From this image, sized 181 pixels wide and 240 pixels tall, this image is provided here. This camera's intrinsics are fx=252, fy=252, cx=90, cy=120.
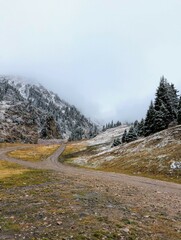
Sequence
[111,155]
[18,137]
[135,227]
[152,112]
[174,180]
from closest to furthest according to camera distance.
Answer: [135,227] < [174,180] < [111,155] < [152,112] < [18,137]

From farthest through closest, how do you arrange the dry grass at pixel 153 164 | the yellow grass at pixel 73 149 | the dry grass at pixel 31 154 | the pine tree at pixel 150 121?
the yellow grass at pixel 73 149 < the dry grass at pixel 31 154 < the pine tree at pixel 150 121 < the dry grass at pixel 153 164

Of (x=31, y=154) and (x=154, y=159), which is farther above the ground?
(x=31, y=154)

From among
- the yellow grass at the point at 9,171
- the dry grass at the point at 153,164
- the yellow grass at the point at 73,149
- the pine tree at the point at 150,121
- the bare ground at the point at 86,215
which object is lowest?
the bare ground at the point at 86,215

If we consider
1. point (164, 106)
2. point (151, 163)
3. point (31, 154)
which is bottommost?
point (151, 163)

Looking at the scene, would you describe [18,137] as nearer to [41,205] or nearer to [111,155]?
[111,155]

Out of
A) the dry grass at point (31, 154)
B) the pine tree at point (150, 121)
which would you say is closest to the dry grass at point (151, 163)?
the pine tree at point (150, 121)

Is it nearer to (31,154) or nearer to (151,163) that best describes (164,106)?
(151,163)

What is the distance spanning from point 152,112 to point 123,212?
72.7 meters

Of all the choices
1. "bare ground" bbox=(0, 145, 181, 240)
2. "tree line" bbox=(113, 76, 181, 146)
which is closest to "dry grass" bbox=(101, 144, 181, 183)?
"bare ground" bbox=(0, 145, 181, 240)

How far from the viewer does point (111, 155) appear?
72.5 m

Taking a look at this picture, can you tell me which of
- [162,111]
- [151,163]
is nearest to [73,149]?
[162,111]

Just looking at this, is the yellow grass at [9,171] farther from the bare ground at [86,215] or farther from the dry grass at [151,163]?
the dry grass at [151,163]

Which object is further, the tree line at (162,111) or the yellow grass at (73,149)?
the yellow grass at (73,149)

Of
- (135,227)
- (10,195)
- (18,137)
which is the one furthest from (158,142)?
(18,137)
